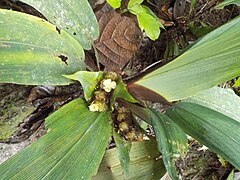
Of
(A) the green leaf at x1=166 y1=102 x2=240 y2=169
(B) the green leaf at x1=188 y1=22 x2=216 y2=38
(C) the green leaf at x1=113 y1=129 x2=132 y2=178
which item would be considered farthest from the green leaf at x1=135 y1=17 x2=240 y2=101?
(B) the green leaf at x1=188 y1=22 x2=216 y2=38

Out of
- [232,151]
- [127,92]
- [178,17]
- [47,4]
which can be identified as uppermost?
[47,4]

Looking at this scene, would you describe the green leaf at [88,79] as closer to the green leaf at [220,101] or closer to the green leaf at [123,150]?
the green leaf at [123,150]

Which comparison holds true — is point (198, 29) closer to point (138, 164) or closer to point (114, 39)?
point (114, 39)

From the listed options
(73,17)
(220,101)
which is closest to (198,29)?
(220,101)

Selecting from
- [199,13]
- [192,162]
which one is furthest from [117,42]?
[192,162]

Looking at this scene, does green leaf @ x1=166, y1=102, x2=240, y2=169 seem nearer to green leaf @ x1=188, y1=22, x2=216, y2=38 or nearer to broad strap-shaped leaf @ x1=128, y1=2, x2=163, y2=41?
broad strap-shaped leaf @ x1=128, y1=2, x2=163, y2=41

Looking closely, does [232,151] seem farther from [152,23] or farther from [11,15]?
[11,15]

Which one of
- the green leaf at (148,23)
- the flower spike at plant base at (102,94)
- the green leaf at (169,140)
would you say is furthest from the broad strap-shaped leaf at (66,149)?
the green leaf at (148,23)
